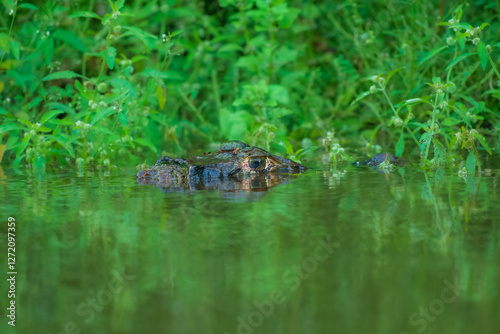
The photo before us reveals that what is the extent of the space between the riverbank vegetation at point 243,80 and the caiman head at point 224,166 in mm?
295

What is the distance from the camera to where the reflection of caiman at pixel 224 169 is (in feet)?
11.8

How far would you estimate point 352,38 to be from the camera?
19.3ft

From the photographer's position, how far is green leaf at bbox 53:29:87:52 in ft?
17.4

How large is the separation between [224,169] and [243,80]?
3018mm

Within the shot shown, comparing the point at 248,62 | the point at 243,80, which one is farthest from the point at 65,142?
the point at 243,80

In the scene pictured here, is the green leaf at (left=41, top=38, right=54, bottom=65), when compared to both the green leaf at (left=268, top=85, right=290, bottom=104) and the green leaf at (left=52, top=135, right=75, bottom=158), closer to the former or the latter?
the green leaf at (left=52, top=135, right=75, bottom=158)

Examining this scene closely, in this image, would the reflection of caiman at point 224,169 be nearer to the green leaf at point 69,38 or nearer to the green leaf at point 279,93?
the green leaf at point 279,93

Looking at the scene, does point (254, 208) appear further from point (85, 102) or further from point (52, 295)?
point (85, 102)

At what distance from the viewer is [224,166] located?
3748 millimetres

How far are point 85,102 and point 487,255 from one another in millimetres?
3066

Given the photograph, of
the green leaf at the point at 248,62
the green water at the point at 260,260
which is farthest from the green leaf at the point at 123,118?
the green leaf at the point at 248,62

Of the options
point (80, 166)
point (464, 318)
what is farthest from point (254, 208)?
point (80, 166)

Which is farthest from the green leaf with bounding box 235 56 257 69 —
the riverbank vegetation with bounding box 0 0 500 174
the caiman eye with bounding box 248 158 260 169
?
the caiman eye with bounding box 248 158 260 169

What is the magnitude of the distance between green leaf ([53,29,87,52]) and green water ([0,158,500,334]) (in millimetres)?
2319
